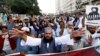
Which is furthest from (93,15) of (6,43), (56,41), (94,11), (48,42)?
(48,42)

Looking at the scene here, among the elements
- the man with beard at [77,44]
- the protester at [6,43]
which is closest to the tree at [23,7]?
the protester at [6,43]

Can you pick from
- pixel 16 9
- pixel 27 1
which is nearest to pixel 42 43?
pixel 16 9

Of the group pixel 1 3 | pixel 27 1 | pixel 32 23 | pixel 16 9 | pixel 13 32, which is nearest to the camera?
pixel 13 32

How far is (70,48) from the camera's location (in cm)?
934

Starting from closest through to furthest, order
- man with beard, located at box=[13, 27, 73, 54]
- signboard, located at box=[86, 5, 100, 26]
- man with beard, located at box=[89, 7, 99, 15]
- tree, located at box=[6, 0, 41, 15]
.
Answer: man with beard, located at box=[13, 27, 73, 54] < signboard, located at box=[86, 5, 100, 26] < man with beard, located at box=[89, 7, 99, 15] < tree, located at box=[6, 0, 41, 15]

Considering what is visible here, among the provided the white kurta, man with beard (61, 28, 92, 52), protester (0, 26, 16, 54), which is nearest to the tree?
protester (0, 26, 16, 54)

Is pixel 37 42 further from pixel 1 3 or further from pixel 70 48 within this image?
pixel 1 3

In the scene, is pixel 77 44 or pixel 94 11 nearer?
pixel 77 44

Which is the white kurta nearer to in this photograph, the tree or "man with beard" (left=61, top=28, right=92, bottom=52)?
"man with beard" (left=61, top=28, right=92, bottom=52)

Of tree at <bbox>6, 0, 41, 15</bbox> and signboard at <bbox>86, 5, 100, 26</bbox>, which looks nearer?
signboard at <bbox>86, 5, 100, 26</bbox>

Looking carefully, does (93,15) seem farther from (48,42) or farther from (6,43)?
(48,42)

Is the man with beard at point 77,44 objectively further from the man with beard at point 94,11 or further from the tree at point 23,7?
the tree at point 23,7

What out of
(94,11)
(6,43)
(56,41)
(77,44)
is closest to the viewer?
(56,41)

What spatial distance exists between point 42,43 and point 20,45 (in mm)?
586
